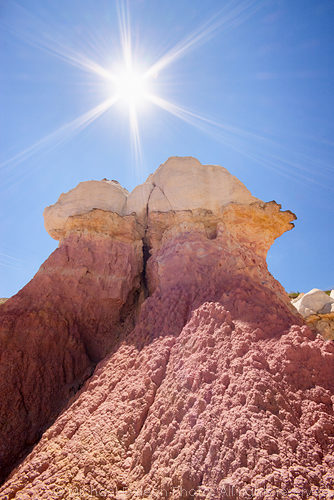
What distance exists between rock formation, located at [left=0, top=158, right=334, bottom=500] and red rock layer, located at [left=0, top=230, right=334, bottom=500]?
19 mm

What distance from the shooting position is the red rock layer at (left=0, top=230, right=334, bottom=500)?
2.95 m

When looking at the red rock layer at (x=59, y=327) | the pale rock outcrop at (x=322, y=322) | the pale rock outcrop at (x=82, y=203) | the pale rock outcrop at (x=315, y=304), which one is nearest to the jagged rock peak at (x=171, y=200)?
the pale rock outcrop at (x=82, y=203)

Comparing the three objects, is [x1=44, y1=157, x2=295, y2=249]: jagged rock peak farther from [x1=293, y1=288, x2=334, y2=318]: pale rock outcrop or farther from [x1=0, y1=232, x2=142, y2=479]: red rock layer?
[x1=293, y1=288, x2=334, y2=318]: pale rock outcrop

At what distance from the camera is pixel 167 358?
502cm

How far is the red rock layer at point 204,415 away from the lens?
2.95 metres

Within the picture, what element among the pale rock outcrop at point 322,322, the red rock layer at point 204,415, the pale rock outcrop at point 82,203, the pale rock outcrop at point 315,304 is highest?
the pale rock outcrop at point 315,304

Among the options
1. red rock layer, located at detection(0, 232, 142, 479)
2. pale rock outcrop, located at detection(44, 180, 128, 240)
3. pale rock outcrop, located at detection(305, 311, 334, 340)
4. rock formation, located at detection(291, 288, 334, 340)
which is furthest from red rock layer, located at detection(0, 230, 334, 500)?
rock formation, located at detection(291, 288, 334, 340)

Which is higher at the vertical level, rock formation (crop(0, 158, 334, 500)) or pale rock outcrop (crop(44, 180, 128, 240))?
pale rock outcrop (crop(44, 180, 128, 240))

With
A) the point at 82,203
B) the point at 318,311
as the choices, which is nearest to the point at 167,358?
the point at 82,203

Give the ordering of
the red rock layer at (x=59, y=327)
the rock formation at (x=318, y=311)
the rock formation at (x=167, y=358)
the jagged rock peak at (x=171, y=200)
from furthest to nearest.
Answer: the rock formation at (x=318, y=311)
the jagged rock peak at (x=171, y=200)
the red rock layer at (x=59, y=327)
the rock formation at (x=167, y=358)

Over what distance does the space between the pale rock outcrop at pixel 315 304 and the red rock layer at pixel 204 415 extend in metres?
13.8

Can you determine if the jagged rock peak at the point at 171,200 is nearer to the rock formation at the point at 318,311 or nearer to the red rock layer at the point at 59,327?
the red rock layer at the point at 59,327

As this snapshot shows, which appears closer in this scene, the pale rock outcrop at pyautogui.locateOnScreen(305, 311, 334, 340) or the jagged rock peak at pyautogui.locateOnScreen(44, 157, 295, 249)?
the jagged rock peak at pyautogui.locateOnScreen(44, 157, 295, 249)

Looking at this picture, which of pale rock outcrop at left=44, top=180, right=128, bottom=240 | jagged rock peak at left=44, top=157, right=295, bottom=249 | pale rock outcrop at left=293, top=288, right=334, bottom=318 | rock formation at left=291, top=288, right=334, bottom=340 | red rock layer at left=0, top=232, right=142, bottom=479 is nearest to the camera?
red rock layer at left=0, top=232, right=142, bottom=479
